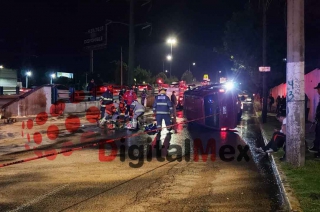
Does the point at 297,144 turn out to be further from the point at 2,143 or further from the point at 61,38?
the point at 61,38

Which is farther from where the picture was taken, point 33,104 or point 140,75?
point 140,75

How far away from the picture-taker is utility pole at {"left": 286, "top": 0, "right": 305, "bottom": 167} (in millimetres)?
8336

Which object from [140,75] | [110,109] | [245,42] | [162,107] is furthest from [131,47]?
[140,75]

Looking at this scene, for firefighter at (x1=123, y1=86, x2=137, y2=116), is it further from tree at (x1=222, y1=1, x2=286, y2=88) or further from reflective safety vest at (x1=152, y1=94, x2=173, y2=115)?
tree at (x1=222, y1=1, x2=286, y2=88)

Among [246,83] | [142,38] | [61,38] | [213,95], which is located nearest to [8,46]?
[61,38]

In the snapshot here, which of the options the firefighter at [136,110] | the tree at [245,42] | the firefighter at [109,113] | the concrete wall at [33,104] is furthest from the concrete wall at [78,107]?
the tree at [245,42]

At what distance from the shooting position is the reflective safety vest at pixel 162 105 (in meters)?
12.9

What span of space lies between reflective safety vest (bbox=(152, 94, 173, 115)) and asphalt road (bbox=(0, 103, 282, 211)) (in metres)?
1.82

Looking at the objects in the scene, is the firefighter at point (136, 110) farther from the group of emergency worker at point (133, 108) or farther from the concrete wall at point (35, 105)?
the concrete wall at point (35, 105)

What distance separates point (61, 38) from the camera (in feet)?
180

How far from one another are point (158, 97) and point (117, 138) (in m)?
1.96

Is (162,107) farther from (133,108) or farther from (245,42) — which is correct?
(245,42)

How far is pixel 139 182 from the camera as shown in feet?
24.2

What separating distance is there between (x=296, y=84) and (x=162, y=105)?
5420 millimetres
